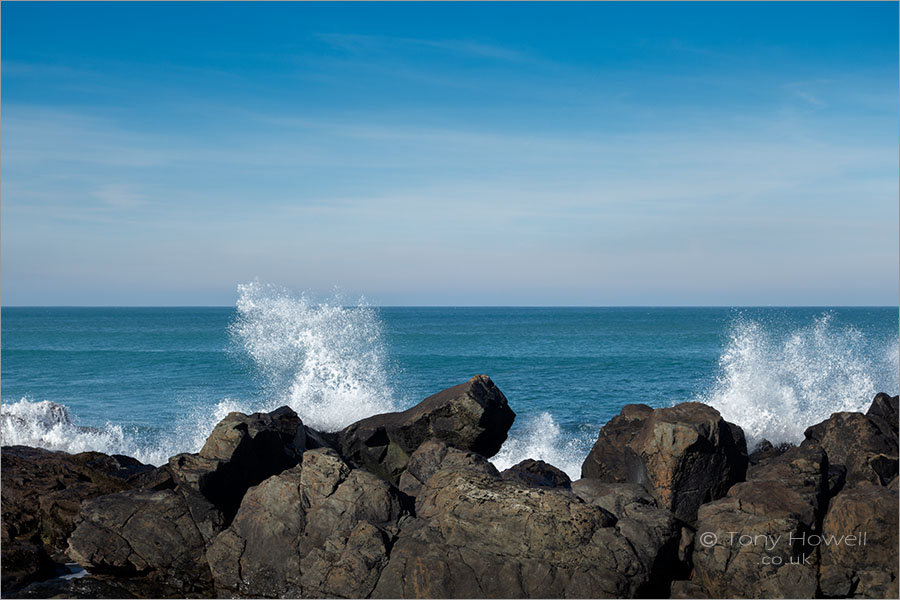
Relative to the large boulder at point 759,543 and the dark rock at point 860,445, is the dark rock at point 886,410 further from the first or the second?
the large boulder at point 759,543

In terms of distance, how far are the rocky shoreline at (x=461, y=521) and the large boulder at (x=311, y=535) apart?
0.02m

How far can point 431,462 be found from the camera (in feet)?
38.9

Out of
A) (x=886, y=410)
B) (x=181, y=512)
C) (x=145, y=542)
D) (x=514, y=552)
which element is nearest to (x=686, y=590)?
(x=514, y=552)

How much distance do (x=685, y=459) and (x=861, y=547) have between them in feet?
8.24

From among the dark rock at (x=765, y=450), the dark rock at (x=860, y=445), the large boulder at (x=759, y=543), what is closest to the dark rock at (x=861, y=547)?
the large boulder at (x=759, y=543)

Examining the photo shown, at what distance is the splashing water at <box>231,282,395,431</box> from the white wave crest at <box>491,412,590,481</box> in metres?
4.66

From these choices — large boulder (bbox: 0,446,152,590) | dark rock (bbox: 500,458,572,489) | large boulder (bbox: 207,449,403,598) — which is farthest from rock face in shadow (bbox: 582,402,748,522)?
large boulder (bbox: 0,446,152,590)

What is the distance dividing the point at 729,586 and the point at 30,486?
10341 millimetres

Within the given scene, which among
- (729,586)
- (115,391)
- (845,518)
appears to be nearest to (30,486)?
(729,586)

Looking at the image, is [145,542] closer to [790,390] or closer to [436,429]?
[436,429]

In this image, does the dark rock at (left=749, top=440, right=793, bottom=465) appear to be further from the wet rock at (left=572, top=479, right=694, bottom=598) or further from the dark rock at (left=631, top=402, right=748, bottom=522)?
the wet rock at (left=572, top=479, right=694, bottom=598)

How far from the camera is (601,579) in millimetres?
8422

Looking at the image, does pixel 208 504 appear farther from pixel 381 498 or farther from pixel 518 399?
pixel 518 399

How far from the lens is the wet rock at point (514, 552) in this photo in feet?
27.7
